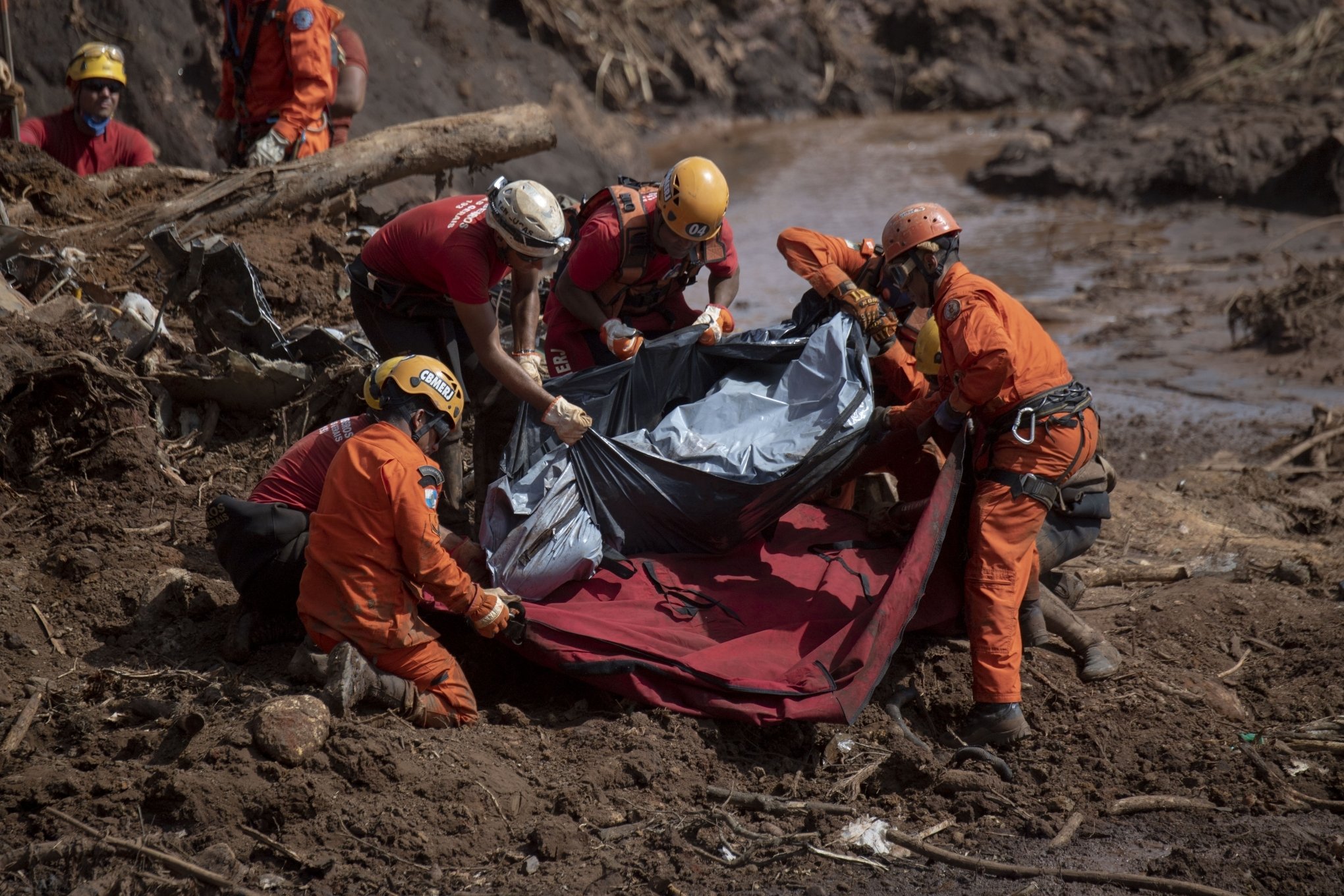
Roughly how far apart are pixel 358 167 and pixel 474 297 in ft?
10.4

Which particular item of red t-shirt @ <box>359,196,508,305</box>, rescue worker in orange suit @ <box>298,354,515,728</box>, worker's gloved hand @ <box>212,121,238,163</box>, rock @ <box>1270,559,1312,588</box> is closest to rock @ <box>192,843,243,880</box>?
rescue worker in orange suit @ <box>298,354,515,728</box>

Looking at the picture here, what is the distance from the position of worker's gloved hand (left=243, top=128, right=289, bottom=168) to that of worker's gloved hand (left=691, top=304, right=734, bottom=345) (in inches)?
127

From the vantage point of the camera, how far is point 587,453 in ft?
14.8

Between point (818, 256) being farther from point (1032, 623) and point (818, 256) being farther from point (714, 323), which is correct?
point (1032, 623)

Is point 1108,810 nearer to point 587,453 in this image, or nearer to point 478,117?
point 587,453

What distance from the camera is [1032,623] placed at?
179 inches

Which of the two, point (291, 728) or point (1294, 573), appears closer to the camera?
point (291, 728)

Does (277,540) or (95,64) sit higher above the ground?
(95,64)

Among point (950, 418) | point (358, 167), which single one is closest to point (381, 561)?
point (950, 418)

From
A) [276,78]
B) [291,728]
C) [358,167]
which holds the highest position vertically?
[276,78]

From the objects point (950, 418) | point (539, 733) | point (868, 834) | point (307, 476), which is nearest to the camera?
point (868, 834)

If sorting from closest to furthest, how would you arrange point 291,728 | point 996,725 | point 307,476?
point 291,728, point 996,725, point 307,476

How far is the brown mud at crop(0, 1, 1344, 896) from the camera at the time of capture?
340 centimetres

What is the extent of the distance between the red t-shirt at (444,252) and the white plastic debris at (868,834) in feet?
7.84
